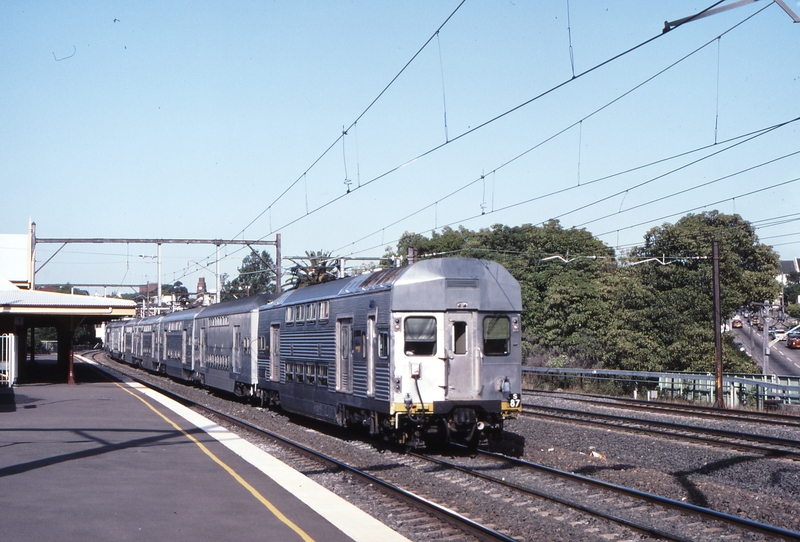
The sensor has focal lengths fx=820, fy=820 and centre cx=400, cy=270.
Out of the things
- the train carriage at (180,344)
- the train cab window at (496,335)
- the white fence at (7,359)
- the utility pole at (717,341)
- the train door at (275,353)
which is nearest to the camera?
the train cab window at (496,335)

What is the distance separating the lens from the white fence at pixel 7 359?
2693cm

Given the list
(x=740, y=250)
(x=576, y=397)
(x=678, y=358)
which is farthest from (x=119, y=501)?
(x=740, y=250)

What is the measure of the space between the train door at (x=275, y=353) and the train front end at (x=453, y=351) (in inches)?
294

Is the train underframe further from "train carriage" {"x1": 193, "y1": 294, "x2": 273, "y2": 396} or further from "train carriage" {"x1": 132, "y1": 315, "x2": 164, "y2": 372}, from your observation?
"train carriage" {"x1": 132, "y1": 315, "x2": 164, "y2": 372}

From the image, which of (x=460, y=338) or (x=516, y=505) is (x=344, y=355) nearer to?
(x=460, y=338)

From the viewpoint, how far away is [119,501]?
9.66 meters

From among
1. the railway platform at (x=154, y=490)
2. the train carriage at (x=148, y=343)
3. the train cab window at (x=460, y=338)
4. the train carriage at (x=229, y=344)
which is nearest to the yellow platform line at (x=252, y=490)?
the railway platform at (x=154, y=490)

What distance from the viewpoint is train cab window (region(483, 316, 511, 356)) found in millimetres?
14469

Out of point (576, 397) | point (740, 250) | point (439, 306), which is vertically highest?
point (740, 250)

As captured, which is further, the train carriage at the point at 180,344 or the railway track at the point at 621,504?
the train carriage at the point at 180,344

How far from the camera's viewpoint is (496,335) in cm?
1457

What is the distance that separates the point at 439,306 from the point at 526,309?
41212 mm

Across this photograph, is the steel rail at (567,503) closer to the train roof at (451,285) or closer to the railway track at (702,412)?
the train roof at (451,285)

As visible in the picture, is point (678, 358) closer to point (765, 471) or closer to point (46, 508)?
point (765, 471)
